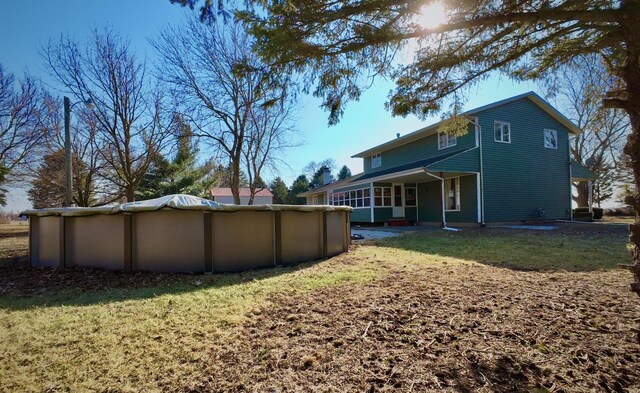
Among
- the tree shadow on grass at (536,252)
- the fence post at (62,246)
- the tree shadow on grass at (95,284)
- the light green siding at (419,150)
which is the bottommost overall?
the tree shadow on grass at (536,252)

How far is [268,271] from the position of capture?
586 cm

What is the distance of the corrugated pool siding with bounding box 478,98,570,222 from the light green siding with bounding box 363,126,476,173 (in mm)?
753

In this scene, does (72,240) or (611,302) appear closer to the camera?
(611,302)

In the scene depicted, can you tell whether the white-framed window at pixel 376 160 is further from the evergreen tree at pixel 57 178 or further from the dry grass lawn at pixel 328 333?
the evergreen tree at pixel 57 178

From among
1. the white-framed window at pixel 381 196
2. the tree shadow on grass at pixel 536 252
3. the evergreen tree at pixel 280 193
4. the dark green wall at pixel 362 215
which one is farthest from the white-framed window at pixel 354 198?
the evergreen tree at pixel 280 193

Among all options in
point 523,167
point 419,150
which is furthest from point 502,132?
point 419,150

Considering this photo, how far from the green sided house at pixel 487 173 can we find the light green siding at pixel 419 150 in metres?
0.05

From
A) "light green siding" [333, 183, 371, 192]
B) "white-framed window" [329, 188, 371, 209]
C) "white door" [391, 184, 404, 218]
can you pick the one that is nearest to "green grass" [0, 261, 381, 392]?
"white door" [391, 184, 404, 218]

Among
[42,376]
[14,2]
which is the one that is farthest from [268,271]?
[14,2]

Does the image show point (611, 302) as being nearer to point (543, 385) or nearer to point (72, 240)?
point (543, 385)

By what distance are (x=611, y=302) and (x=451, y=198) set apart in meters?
14.2

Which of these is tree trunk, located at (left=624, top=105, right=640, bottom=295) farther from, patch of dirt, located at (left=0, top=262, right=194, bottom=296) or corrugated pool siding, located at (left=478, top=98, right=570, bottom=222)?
corrugated pool siding, located at (left=478, top=98, right=570, bottom=222)

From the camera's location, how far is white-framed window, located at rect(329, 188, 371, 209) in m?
19.8

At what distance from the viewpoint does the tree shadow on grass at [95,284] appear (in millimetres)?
4215
